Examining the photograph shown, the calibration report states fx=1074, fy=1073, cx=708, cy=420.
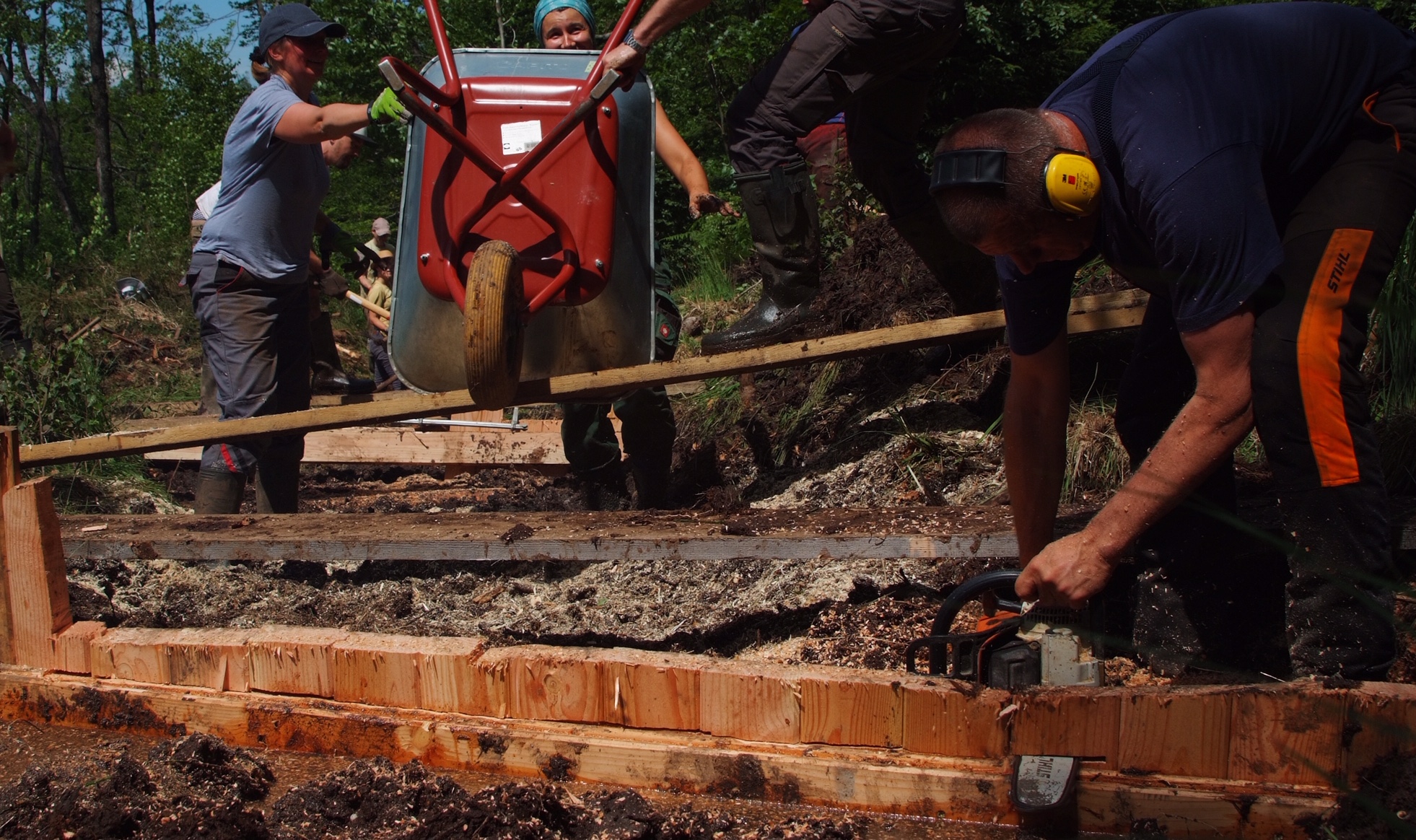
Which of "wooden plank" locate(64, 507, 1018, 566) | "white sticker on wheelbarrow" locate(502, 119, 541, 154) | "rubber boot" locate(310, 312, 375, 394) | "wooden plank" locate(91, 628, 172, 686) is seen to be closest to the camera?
"wooden plank" locate(91, 628, 172, 686)

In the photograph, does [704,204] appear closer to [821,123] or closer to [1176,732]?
[821,123]

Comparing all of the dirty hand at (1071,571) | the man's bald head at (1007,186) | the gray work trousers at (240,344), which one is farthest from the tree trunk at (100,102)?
the dirty hand at (1071,571)

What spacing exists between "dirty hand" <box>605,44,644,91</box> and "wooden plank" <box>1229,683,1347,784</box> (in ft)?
8.10

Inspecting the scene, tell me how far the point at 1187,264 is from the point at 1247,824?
929 mm

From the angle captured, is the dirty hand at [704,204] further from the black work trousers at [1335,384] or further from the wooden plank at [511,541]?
the black work trousers at [1335,384]

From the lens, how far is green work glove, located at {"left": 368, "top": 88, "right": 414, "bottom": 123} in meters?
3.40

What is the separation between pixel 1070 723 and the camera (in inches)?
74.5

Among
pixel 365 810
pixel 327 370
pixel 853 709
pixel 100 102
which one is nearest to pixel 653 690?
pixel 853 709

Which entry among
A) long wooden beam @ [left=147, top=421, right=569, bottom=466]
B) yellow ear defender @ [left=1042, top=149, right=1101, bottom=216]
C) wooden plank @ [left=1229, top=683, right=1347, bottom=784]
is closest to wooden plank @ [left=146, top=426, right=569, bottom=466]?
long wooden beam @ [left=147, top=421, right=569, bottom=466]

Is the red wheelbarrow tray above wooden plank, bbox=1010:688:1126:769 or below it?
above

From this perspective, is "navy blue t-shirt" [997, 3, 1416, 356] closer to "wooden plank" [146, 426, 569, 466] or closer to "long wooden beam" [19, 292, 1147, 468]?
"long wooden beam" [19, 292, 1147, 468]

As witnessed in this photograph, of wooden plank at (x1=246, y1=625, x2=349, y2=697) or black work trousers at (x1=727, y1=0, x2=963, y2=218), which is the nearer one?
wooden plank at (x1=246, y1=625, x2=349, y2=697)

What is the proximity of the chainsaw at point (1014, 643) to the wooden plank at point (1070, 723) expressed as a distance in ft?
0.19

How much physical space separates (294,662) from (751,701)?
1.02 m
